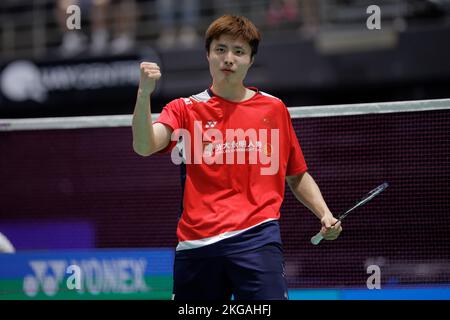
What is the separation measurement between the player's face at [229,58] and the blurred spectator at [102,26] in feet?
24.0

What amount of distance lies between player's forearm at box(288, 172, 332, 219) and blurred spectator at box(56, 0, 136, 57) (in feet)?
23.8

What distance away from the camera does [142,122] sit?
3588mm

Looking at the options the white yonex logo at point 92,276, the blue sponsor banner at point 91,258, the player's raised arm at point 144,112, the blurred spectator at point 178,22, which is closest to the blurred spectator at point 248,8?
the blurred spectator at point 178,22

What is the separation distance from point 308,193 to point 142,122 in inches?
37.4

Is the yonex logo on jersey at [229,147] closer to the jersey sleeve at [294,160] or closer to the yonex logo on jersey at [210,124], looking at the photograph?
the yonex logo on jersey at [210,124]

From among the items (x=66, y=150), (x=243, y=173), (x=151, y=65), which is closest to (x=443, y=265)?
(x=243, y=173)

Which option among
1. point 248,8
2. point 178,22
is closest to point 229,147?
point 248,8

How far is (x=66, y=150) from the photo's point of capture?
8.49 metres

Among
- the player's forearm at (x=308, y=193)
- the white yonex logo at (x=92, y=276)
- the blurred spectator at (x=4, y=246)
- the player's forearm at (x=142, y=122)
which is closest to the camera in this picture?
the player's forearm at (x=142, y=122)

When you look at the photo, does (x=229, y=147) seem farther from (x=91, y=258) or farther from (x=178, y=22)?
(x=178, y=22)

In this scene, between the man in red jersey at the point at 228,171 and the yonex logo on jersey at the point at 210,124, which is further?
the yonex logo on jersey at the point at 210,124

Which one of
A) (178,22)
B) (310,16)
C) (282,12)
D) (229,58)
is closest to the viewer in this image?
(229,58)

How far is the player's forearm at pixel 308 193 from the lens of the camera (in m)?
4.05

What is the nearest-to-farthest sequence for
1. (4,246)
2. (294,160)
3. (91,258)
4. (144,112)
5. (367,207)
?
(144,112), (294,160), (367,207), (4,246), (91,258)
